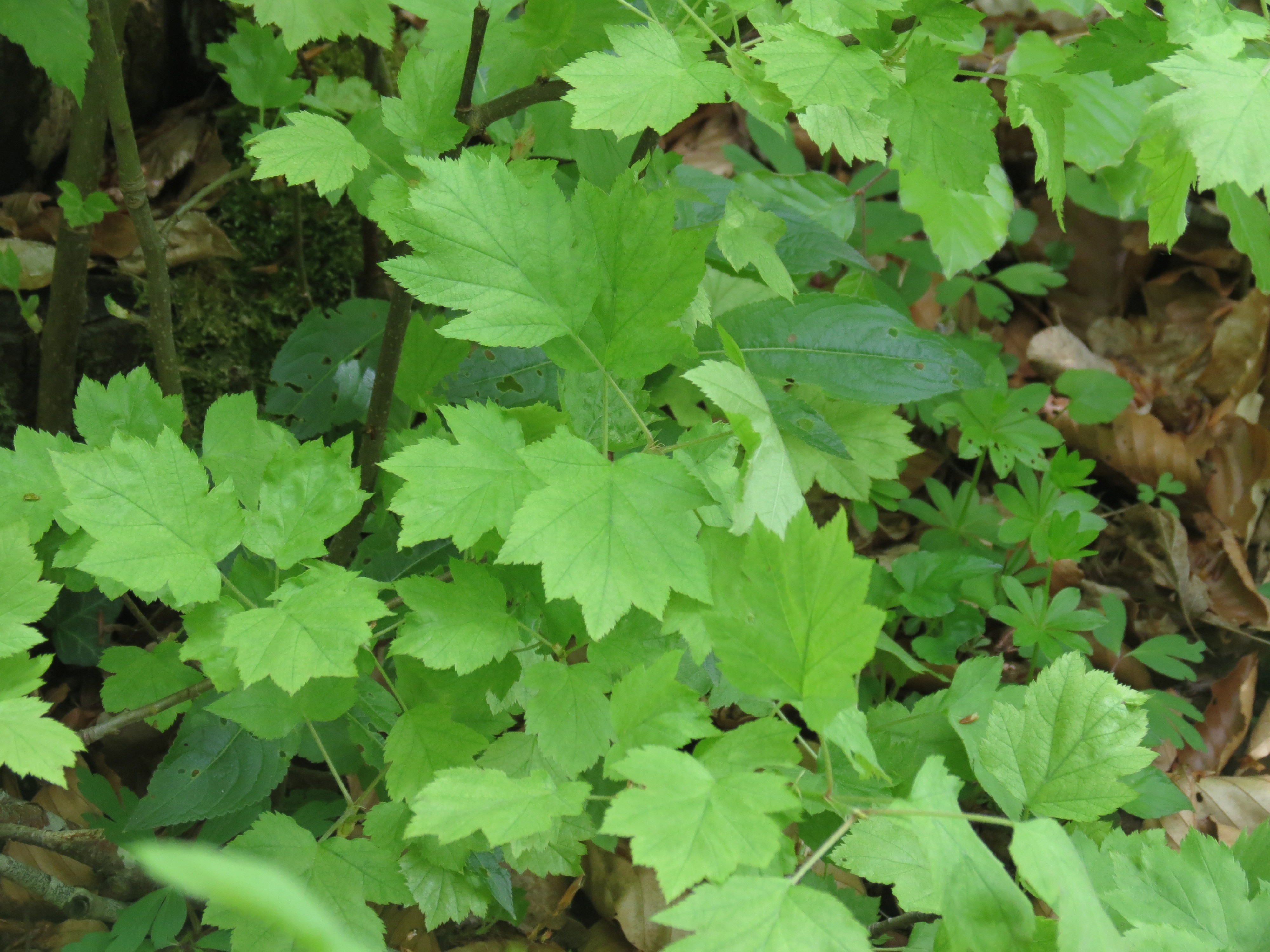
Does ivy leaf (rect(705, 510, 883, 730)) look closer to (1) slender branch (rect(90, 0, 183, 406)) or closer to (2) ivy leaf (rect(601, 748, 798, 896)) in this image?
(2) ivy leaf (rect(601, 748, 798, 896))

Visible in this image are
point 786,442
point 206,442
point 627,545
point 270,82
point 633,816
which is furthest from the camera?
point 270,82

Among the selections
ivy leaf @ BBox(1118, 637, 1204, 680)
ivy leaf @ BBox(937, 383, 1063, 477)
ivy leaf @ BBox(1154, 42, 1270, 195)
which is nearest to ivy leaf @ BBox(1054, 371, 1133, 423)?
ivy leaf @ BBox(937, 383, 1063, 477)

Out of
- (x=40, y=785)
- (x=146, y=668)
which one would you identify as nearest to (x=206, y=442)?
(x=146, y=668)

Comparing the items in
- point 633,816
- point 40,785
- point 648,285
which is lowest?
point 40,785

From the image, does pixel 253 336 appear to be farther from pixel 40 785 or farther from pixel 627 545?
pixel 627 545

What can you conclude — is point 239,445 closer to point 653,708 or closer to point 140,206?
point 140,206

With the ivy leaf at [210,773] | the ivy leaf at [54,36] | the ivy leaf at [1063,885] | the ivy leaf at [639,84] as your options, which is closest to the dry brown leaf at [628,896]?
the ivy leaf at [210,773]
